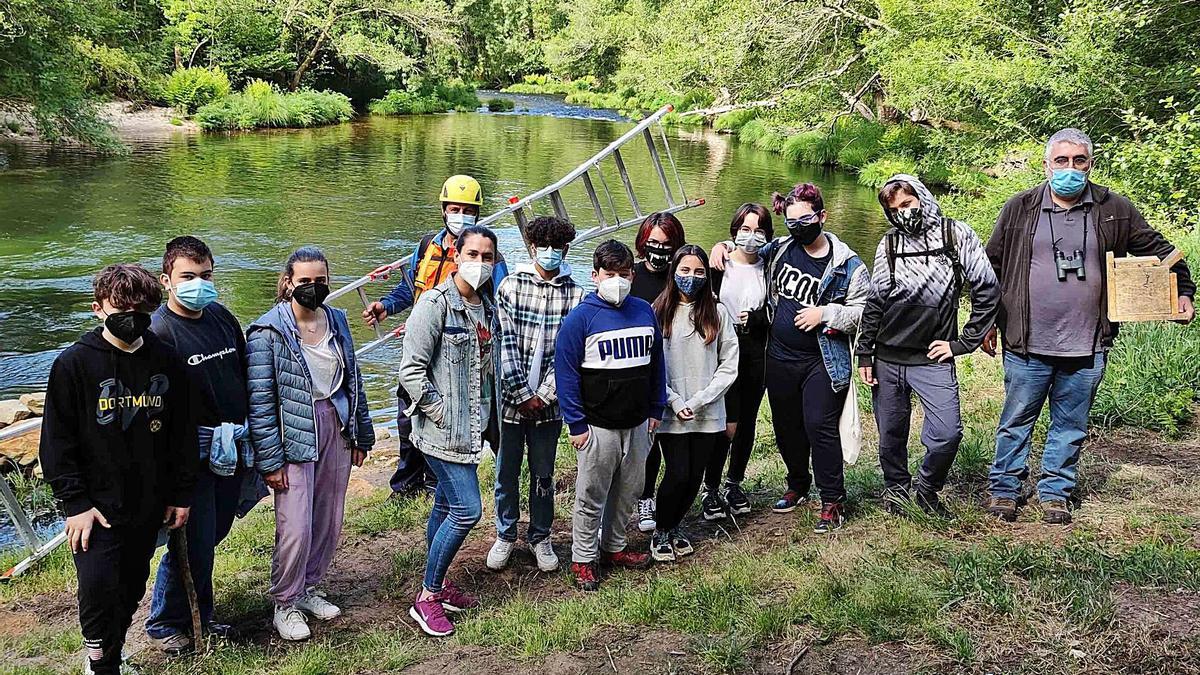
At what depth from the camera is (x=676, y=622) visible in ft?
14.3

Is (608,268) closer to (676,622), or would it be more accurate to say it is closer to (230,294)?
(676,622)

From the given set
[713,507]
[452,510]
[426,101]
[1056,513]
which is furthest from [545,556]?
[426,101]

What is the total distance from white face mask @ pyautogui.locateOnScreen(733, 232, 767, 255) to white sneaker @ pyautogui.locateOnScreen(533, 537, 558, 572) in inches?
75.4

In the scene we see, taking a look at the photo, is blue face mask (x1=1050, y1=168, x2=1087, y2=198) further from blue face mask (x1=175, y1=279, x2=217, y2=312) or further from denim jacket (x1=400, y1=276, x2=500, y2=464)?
blue face mask (x1=175, y1=279, x2=217, y2=312)

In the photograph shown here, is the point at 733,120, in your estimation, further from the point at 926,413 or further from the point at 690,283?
the point at 690,283

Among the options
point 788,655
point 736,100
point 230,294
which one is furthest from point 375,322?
point 736,100

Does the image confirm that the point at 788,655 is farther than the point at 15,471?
No

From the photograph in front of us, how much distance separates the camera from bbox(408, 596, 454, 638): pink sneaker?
4.64m

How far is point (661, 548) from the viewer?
5395 mm

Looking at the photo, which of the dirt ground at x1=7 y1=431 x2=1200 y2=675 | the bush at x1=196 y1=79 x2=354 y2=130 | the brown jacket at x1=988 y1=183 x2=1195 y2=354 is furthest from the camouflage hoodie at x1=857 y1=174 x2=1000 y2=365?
the bush at x1=196 y1=79 x2=354 y2=130

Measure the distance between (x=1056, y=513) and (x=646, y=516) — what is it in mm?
2181

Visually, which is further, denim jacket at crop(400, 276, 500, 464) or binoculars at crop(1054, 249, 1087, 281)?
binoculars at crop(1054, 249, 1087, 281)

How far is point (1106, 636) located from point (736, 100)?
25.0 metres

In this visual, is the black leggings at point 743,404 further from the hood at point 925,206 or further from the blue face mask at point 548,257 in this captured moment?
the blue face mask at point 548,257
